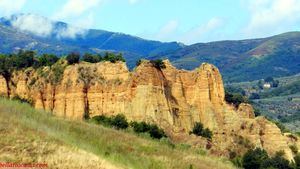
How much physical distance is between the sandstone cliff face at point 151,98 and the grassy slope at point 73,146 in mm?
25215

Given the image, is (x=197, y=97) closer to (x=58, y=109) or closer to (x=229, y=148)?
(x=229, y=148)

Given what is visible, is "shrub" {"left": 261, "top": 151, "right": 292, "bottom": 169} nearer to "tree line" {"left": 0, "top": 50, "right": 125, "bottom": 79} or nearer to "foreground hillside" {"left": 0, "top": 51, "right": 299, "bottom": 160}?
"foreground hillside" {"left": 0, "top": 51, "right": 299, "bottom": 160}

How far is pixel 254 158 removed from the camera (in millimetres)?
58188

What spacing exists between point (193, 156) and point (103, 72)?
94.6ft

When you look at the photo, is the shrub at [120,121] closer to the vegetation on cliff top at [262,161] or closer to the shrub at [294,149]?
the vegetation on cliff top at [262,161]

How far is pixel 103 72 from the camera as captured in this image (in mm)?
62969

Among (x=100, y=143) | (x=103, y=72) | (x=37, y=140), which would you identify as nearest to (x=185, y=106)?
(x=103, y=72)

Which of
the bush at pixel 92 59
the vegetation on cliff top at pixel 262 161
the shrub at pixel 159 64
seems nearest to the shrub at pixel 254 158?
the vegetation on cliff top at pixel 262 161

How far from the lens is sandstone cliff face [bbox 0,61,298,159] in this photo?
6138 cm

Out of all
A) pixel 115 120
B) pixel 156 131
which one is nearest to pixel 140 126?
pixel 156 131

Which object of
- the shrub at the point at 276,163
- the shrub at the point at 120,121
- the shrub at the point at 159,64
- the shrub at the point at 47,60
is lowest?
the shrub at the point at 276,163

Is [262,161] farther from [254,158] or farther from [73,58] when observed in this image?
[73,58]

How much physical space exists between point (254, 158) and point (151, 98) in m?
11.8

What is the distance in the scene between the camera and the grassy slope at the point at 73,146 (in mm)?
22078
